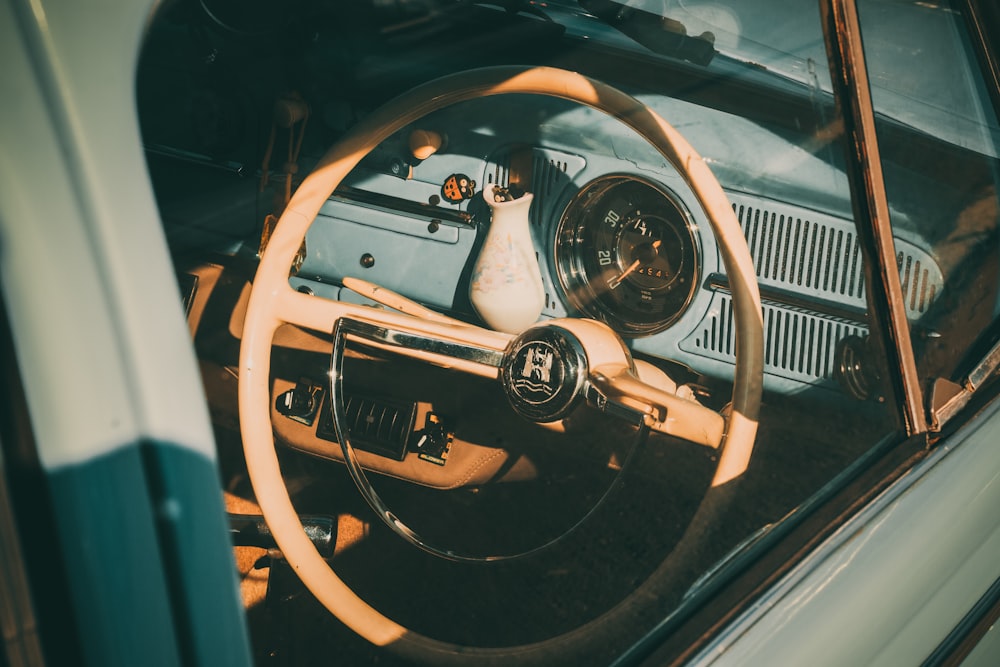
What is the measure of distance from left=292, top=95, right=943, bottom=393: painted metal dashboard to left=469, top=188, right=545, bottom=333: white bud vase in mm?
107

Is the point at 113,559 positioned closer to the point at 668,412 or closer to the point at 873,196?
the point at 668,412

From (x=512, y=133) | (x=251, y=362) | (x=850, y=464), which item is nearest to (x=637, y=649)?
(x=850, y=464)

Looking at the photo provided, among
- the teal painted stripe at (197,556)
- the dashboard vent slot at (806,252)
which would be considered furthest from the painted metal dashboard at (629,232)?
the teal painted stripe at (197,556)

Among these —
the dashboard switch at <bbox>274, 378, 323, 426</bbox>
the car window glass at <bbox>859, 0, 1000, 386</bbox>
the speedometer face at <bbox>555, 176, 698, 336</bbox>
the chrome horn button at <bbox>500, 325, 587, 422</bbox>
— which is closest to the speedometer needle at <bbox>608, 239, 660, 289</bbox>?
the speedometer face at <bbox>555, 176, 698, 336</bbox>

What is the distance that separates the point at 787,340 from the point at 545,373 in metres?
0.56

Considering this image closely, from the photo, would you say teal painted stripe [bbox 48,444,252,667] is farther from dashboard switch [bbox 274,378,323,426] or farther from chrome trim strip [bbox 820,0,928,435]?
dashboard switch [bbox 274,378,323,426]

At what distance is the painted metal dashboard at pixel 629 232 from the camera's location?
148 centimetres

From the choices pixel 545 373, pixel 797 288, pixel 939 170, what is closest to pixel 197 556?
pixel 545 373

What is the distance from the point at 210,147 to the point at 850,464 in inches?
64.1

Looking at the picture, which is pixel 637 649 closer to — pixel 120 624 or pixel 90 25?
pixel 120 624

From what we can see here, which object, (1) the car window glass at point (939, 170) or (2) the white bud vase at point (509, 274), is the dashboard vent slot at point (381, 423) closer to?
(2) the white bud vase at point (509, 274)

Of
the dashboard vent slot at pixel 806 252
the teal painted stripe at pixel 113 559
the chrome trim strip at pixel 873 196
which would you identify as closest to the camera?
the teal painted stripe at pixel 113 559

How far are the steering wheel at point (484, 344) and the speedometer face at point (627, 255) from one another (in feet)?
0.76

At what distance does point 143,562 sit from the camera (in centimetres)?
56
